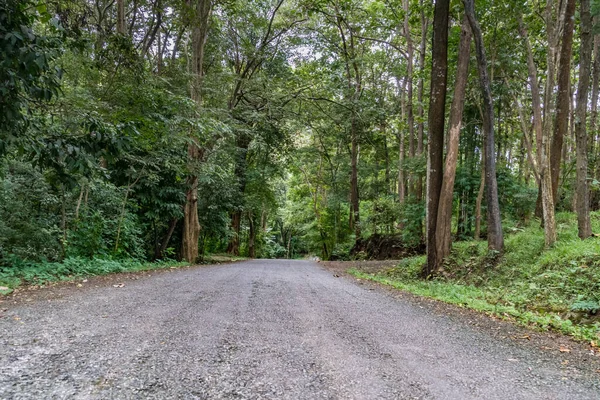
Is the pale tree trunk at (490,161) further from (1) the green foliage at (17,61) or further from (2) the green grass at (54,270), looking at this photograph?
(2) the green grass at (54,270)

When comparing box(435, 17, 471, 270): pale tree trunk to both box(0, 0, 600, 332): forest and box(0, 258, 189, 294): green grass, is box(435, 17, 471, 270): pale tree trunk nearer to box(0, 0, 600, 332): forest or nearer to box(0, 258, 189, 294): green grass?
box(0, 0, 600, 332): forest

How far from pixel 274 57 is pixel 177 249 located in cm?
1066

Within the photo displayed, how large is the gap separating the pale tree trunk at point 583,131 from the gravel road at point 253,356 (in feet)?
16.4

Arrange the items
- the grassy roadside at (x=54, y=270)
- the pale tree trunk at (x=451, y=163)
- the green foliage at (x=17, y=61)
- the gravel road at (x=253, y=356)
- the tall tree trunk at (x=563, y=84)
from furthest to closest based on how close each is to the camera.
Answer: the pale tree trunk at (x=451, y=163) → the tall tree trunk at (x=563, y=84) → the grassy roadside at (x=54, y=270) → the green foliage at (x=17, y=61) → the gravel road at (x=253, y=356)

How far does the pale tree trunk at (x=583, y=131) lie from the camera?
698 centimetres

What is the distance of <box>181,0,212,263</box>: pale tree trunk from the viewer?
1093 centimetres

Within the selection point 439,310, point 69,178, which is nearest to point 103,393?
point 69,178

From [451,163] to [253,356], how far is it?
7560 mm

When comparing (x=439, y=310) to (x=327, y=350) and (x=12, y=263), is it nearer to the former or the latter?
(x=327, y=350)

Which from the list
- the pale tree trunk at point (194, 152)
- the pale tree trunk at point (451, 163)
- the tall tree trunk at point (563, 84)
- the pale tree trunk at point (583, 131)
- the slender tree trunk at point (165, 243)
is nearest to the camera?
the pale tree trunk at point (583, 131)

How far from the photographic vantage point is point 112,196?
9.16 metres

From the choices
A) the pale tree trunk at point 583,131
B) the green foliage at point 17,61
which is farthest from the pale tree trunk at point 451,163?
the green foliage at point 17,61

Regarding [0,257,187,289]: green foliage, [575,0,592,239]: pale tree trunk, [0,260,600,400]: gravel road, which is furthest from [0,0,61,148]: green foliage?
[575,0,592,239]: pale tree trunk

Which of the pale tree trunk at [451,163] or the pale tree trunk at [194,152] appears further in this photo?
the pale tree trunk at [194,152]
